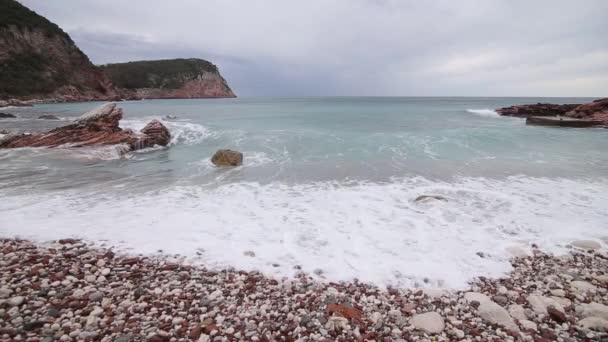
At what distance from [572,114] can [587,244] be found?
42.1m

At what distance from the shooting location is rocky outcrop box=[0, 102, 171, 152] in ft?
45.9

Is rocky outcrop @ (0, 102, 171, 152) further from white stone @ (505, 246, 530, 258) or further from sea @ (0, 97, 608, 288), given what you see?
white stone @ (505, 246, 530, 258)

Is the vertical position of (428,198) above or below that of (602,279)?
above

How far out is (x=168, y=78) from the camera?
142250 mm

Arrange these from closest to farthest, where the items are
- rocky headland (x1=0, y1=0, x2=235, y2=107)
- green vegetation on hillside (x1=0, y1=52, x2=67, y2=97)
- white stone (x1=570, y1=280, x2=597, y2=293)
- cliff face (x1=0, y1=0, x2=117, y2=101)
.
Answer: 1. white stone (x1=570, y1=280, x2=597, y2=293)
2. green vegetation on hillside (x1=0, y1=52, x2=67, y2=97)
3. rocky headland (x1=0, y1=0, x2=235, y2=107)
4. cliff face (x1=0, y1=0, x2=117, y2=101)

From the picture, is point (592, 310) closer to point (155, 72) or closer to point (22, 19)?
point (22, 19)

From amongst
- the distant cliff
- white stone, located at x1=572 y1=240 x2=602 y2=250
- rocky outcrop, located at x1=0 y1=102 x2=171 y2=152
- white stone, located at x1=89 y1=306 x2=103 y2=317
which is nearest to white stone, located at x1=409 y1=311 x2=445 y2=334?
white stone, located at x1=89 y1=306 x2=103 y2=317

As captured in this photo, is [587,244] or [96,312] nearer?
[96,312]

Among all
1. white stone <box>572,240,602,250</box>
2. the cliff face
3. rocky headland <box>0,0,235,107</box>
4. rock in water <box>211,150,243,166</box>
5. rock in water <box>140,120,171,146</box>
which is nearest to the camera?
white stone <box>572,240,602,250</box>

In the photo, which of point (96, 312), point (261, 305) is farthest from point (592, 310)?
point (96, 312)

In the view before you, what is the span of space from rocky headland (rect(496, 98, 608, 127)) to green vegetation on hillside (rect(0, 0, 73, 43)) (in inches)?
4192

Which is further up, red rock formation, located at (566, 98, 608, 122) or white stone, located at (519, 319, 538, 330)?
red rock formation, located at (566, 98, 608, 122)

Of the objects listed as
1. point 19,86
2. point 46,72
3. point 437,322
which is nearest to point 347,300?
point 437,322

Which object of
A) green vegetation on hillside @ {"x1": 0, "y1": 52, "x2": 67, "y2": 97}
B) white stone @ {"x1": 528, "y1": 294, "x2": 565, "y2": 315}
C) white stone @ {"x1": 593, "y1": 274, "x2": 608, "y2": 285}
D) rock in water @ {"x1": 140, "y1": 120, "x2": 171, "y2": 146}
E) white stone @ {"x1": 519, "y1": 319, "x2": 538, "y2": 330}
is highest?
green vegetation on hillside @ {"x1": 0, "y1": 52, "x2": 67, "y2": 97}
